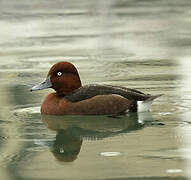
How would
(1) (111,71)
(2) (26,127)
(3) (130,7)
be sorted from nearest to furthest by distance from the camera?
(2) (26,127), (1) (111,71), (3) (130,7)

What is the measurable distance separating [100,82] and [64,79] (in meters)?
2.11

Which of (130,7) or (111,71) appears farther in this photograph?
(130,7)

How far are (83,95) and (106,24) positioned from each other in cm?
1039

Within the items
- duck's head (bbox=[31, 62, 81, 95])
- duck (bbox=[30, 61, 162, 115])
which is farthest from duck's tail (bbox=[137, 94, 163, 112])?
duck's head (bbox=[31, 62, 81, 95])

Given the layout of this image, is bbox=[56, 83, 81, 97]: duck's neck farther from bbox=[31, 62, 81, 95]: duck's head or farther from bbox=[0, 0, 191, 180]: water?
bbox=[0, 0, 191, 180]: water

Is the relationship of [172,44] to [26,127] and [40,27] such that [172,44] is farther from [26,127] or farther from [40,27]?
[26,127]

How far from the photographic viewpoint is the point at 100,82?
13375mm

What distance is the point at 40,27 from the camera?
2130 centimetres

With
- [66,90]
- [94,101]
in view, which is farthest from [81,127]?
[66,90]

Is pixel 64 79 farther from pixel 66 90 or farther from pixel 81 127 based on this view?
pixel 81 127

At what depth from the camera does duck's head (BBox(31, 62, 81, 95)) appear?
37.1ft

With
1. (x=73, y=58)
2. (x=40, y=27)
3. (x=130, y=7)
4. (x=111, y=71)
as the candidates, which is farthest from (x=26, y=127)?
(x=130, y=7)

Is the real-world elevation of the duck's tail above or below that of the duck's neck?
below

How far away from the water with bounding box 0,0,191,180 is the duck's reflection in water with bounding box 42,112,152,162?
1cm
